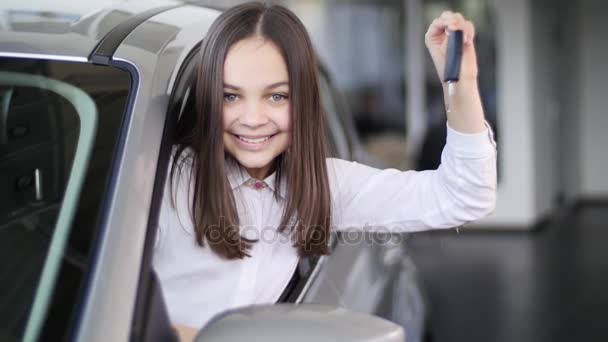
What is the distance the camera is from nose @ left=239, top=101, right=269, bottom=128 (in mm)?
1269

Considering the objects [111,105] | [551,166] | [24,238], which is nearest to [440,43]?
[111,105]

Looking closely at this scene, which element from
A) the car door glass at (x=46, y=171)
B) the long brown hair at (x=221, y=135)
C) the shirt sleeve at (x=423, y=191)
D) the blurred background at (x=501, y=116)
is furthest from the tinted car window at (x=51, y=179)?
the blurred background at (x=501, y=116)

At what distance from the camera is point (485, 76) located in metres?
8.42

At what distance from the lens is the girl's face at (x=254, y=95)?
4.14ft

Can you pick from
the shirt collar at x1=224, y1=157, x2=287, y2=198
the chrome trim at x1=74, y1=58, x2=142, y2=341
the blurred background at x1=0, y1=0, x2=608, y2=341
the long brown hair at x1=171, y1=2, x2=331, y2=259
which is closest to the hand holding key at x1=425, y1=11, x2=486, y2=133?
the long brown hair at x1=171, y1=2, x2=331, y2=259

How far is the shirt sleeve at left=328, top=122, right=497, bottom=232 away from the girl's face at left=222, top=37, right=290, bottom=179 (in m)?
0.20

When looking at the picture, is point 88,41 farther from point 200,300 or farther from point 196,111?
point 200,300

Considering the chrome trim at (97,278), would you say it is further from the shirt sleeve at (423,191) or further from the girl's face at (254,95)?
the shirt sleeve at (423,191)

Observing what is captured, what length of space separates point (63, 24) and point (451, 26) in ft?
2.07

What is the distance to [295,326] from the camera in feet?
3.43

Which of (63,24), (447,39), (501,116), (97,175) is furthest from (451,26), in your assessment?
(501,116)

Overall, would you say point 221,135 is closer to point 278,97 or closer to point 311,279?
point 278,97

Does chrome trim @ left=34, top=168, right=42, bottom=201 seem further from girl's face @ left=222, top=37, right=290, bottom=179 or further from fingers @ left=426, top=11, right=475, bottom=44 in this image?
fingers @ left=426, top=11, right=475, bottom=44

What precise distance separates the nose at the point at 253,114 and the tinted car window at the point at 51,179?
0.59 ft
